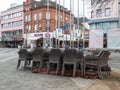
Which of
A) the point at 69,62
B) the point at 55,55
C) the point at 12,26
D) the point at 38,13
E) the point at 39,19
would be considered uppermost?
the point at 38,13

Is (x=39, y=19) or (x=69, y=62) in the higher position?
(x=39, y=19)

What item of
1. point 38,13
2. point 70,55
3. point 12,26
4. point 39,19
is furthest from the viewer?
point 12,26

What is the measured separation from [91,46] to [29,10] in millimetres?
52404

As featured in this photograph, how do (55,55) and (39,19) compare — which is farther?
(39,19)

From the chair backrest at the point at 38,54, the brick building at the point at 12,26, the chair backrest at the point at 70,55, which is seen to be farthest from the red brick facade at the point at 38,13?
the chair backrest at the point at 70,55

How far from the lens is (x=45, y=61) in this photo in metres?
11.7

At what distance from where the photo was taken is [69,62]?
10.2 m

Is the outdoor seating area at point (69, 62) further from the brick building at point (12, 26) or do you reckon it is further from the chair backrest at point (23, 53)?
the brick building at point (12, 26)

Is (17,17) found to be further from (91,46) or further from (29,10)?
(91,46)

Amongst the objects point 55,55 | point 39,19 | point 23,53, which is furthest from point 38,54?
point 39,19

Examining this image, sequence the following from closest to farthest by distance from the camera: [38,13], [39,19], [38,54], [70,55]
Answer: [70,55] → [38,54] → [39,19] → [38,13]

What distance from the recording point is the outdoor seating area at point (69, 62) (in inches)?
399

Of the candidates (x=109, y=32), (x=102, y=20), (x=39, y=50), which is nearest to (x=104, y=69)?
(x=39, y=50)

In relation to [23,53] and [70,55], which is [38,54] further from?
[70,55]
